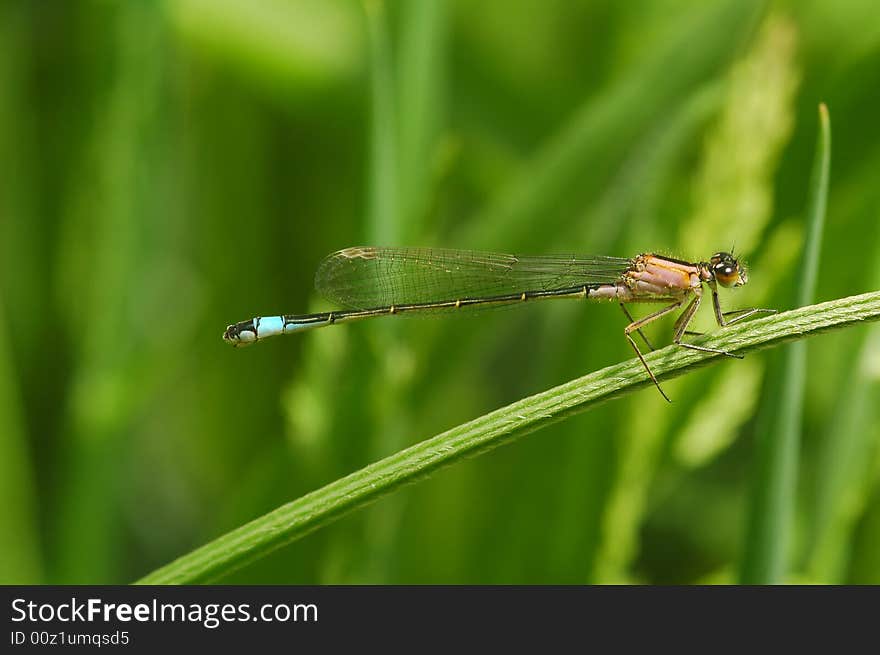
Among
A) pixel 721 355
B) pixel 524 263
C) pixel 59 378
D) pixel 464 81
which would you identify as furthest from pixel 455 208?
pixel 721 355

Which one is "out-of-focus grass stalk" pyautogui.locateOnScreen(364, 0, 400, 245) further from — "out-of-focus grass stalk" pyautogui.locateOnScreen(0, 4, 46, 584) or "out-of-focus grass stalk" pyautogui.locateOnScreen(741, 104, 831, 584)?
"out-of-focus grass stalk" pyautogui.locateOnScreen(0, 4, 46, 584)

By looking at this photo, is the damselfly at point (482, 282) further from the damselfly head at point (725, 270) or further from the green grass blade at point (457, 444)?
the green grass blade at point (457, 444)

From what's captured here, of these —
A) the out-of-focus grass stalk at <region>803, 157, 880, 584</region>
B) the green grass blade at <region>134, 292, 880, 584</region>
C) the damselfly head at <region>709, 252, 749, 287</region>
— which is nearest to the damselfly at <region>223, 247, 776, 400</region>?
the damselfly head at <region>709, 252, 749, 287</region>

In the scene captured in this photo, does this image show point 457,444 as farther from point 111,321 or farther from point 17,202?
point 17,202

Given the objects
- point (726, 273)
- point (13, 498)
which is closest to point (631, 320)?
point (726, 273)

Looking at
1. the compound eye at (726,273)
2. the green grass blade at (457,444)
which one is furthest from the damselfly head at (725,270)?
the green grass blade at (457,444)

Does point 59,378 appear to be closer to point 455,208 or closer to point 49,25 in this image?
point 49,25
